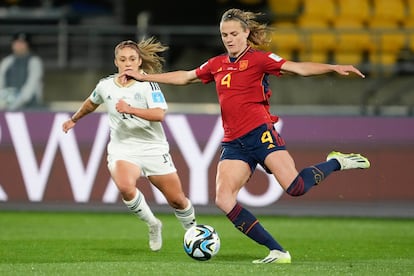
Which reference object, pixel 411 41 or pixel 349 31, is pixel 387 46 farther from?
pixel 349 31

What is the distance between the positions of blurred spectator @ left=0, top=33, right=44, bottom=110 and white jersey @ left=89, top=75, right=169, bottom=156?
5.76 metres

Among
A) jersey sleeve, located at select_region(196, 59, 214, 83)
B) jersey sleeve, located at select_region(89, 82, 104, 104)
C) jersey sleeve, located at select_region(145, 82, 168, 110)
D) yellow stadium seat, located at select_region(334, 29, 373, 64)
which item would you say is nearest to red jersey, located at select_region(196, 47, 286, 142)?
jersey sleeve, located at select_region(196, 59, 214, 83)

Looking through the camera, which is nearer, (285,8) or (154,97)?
(154,97)

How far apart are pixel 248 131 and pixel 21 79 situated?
794cm

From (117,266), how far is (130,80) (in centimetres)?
241

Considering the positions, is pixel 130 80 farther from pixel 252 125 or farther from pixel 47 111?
pixel 47 111

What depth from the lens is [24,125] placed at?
15.0 metres

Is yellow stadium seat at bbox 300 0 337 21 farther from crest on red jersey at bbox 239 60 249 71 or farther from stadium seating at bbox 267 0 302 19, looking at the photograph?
crest on red jersey at bbox 239 60 249 71

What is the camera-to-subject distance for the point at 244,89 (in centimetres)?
943

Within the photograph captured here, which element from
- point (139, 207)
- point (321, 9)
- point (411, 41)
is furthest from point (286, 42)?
point (139, 207)

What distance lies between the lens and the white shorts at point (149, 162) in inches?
415

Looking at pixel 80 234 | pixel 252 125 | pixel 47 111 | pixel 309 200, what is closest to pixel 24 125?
pixel 47 111

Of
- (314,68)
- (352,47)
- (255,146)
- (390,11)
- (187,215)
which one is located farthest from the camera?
(390,11)

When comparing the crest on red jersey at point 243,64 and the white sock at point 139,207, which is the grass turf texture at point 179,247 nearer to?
the white sock at point 139,207
